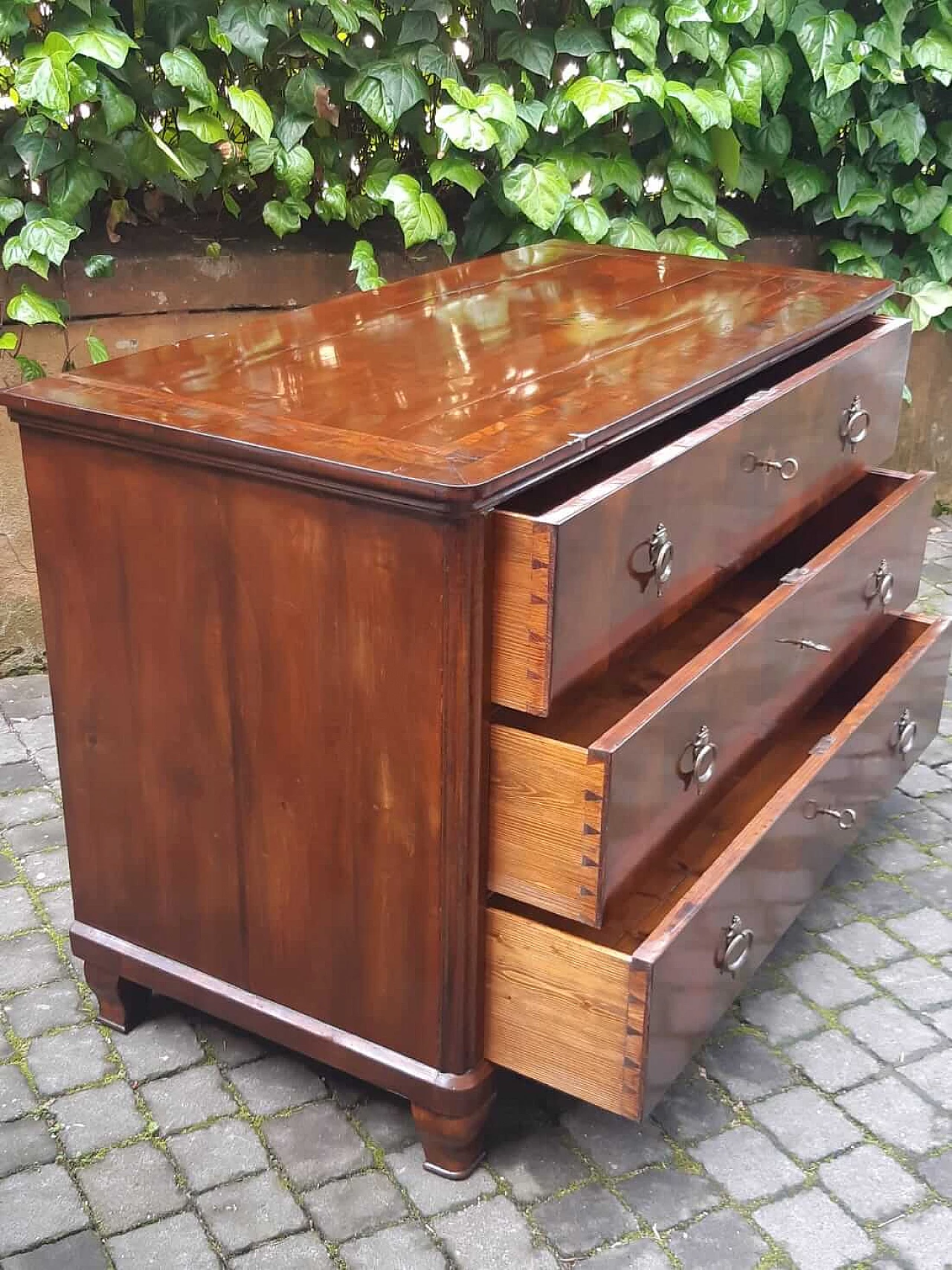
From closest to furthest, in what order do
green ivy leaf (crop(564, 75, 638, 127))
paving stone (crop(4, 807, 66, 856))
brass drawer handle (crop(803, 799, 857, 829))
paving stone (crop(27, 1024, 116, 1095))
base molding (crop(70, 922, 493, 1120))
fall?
base molding (crop(70, 922, 493, 1120)) < paving stone (crop(27, 1024, 116, 1095)) < brass drawer handle (crop(803, 799, 857, 829)) < paving stone (crop(4, 807, 66, 856)) < green ivy leaf (crop(564, 75, 638, 127))

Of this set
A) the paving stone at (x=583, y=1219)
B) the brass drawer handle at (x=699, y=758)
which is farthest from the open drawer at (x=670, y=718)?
the paving stone at (x=583, y=1219)

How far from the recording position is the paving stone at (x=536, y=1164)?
1.73 metres

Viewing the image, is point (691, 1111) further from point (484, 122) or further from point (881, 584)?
point (484, 122)

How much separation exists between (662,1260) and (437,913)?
49cm

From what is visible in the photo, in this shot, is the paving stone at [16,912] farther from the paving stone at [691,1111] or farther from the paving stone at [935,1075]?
the paving stone at [935,1075]

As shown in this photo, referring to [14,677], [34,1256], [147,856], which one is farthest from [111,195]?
[34,1256]

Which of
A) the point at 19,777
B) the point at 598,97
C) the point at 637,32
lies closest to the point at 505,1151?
the point at 19,777

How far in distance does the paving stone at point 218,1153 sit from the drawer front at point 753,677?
61 cm

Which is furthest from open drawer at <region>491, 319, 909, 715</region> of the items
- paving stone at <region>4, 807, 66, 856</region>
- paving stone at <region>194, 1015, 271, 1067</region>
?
paving stone at <region>4, 807, 66, 856</region>

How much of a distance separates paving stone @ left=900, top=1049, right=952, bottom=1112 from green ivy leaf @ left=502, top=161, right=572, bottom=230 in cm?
198

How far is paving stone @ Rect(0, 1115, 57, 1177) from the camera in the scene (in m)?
1.75

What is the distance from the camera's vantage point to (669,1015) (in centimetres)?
163

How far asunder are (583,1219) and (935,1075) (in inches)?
23.2

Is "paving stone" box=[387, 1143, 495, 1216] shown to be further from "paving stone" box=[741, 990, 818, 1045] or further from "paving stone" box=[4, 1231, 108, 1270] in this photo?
"paving stone" box=[741, 990, 818, 1045]
